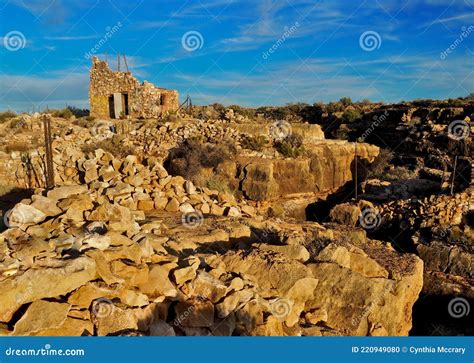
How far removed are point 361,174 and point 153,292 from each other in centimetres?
1604

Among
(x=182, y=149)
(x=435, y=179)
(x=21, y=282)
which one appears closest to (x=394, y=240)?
(x=435, y=179)

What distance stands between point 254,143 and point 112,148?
5.58 meters

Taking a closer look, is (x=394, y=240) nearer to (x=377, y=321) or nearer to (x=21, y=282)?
(x=377, y=321)

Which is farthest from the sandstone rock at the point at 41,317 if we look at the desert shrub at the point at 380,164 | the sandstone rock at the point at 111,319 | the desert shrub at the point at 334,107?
the desert shrub at the point at 334,107

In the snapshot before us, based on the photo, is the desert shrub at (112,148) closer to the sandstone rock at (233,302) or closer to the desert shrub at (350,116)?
the sandstone rock at (233,302)

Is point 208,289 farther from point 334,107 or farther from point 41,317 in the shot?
point 334,107

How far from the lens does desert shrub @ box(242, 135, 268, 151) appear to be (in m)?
16.7

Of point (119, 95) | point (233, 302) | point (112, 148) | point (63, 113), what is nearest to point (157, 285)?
point (233, 302)

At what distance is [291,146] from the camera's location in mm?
17016

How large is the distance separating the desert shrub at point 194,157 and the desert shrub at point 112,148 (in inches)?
59.1

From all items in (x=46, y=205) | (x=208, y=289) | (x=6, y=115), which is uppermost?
(x=6, y=115)

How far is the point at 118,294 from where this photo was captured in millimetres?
4570

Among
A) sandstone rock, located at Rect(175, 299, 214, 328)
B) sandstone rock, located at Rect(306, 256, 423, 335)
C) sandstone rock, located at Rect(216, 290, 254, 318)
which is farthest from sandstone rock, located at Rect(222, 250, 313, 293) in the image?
sandstone rock, located at Rect(175, 299, 214, 328)

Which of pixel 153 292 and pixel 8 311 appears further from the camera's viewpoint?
pixel 153 292
